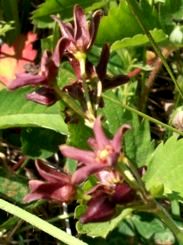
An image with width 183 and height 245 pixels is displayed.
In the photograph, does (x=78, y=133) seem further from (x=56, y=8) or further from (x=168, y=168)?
(x=56, y=8)

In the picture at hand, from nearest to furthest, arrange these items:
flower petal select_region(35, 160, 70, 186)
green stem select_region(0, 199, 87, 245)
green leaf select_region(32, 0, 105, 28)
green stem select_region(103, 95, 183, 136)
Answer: flower petal select_region(35, 160, 70, 186) < green stem select_region(0, 199, 87, 245) < green stem select_region(103, 95, 183, 136) < green leaf select_region(32, 0, 105, 28)

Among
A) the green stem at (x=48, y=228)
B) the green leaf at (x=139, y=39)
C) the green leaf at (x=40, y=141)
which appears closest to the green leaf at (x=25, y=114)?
the green leaf at (x=40, y=141)

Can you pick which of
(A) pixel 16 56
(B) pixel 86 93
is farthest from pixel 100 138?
(A) pixel 16 56

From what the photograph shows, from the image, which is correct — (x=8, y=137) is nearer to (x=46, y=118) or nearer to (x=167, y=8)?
(x=46, y=118)

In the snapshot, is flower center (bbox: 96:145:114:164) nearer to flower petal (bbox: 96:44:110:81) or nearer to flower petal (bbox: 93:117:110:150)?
flower petal (bbox: 93:117:110:150)

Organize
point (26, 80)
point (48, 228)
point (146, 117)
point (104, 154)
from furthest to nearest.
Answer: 1. point (146, 117)
2. point (48, 228)
3. point (26, 80)
4. point (104, 154)

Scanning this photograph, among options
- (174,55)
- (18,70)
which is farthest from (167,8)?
(18,70)

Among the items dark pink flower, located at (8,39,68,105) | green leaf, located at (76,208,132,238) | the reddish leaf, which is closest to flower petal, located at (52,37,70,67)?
dark pink flower, located at (8,39,68,105)
